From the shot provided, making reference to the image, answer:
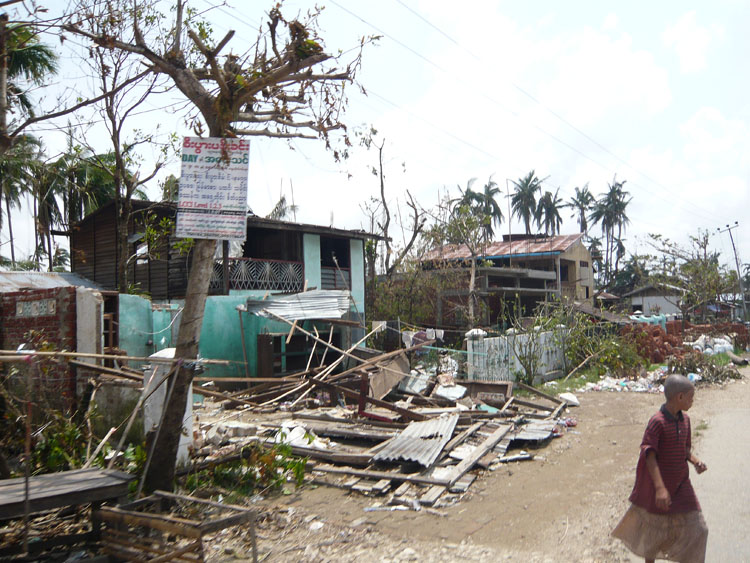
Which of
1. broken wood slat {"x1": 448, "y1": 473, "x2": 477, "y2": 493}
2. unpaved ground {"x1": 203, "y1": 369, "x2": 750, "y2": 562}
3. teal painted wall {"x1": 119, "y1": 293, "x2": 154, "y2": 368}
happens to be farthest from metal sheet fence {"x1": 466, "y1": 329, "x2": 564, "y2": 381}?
teal painted wall {"x1": 119, "y1": 293, "x2": 154, "y2": 368}

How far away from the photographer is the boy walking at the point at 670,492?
370 cm

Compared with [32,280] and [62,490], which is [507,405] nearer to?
[62,490]

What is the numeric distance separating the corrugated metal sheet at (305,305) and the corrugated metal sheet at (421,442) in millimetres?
5527

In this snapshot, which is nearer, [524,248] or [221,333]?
[221,333]

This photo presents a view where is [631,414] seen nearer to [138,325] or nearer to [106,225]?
[138,325]

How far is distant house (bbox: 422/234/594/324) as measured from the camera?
85.6ft

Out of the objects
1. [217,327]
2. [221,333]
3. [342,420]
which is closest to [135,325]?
[217,327]

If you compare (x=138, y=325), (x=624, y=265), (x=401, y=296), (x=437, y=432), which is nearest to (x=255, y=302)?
(x=138, y=325)

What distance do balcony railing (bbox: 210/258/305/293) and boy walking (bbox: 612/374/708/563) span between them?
14365mm

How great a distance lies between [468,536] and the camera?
5258mm

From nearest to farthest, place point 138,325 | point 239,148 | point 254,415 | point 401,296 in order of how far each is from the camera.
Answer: point 239,148 < point 254,415 < point 138,325 < point 401,296

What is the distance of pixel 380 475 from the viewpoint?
22.7 feet

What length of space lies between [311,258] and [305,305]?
552cm

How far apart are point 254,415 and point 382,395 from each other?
266cm
